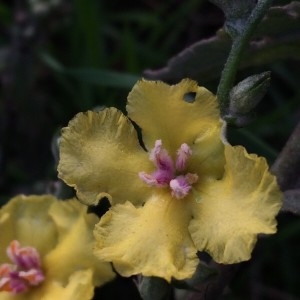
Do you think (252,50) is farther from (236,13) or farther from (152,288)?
(152,288)

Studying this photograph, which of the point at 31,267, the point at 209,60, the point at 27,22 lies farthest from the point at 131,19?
the point at 31,267

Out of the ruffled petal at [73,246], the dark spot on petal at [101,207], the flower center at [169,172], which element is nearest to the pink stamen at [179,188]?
the flower center at [169,172]

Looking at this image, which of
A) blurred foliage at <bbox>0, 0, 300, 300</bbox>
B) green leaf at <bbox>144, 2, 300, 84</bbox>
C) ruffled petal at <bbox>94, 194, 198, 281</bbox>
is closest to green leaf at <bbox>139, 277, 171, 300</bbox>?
ruffled petal at <bbox>94, 194, 198, 281</bbox>

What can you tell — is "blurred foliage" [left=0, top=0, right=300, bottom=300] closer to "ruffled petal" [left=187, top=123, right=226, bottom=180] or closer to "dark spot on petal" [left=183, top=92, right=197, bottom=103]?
"dark spot on petal" [left=183, top=92, right=197, bottom=103]

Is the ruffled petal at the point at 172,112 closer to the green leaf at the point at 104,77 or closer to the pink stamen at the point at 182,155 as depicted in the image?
the pink stamen at the point at 182,155

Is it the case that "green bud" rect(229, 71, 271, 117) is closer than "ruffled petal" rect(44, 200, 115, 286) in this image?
Yes

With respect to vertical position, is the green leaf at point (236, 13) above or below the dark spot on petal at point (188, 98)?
above
